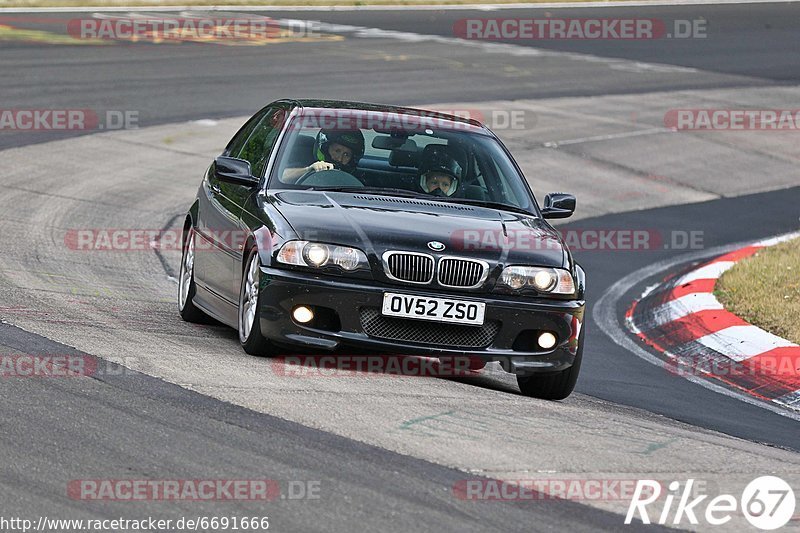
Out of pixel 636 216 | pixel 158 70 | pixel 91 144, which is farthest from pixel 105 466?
pixel 158 70

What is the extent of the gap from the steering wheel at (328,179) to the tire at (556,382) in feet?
5.03

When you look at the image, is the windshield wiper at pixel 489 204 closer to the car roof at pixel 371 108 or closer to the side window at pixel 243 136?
the car roof at pixel 371 108

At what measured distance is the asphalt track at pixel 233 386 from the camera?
17.4 ft

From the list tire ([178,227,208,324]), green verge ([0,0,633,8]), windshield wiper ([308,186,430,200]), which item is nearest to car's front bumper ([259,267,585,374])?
windshield wiper ([308,186,430,200])

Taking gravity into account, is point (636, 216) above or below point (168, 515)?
below

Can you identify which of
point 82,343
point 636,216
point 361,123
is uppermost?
point 361,123

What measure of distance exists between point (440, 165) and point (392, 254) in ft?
4.55

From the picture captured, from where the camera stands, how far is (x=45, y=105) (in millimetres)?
19297

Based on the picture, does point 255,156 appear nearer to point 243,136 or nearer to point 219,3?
point 243,136

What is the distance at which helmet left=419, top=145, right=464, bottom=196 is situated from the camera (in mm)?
8742

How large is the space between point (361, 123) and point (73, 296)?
2297mm

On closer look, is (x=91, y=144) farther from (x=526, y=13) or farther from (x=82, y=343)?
(x=526, y=13)

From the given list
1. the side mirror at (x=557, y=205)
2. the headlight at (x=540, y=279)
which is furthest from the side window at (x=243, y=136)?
the headlight at (x=540, y=279)

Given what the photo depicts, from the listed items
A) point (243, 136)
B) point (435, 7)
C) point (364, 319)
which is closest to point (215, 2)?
point (435, 7)
